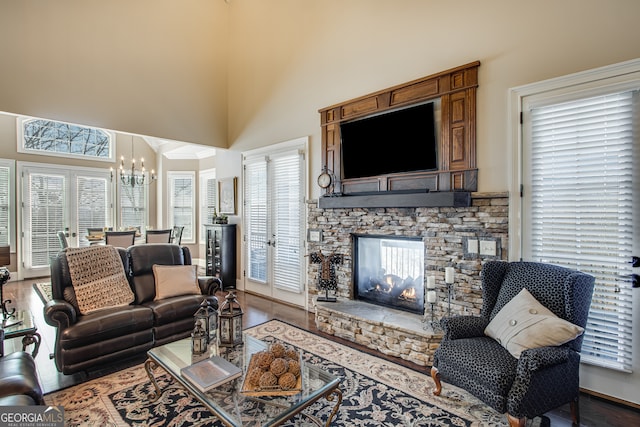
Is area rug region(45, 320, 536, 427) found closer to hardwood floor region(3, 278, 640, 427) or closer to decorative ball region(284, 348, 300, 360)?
hardwood floor region(3, 278, 640, 427)

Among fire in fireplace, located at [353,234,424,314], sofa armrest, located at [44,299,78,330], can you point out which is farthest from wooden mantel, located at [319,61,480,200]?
sofa armrest, located at [44,299,78,330]

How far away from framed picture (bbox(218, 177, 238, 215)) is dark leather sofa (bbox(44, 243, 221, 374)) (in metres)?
2.19

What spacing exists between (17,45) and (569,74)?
618 cm

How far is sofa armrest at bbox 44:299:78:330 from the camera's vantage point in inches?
107

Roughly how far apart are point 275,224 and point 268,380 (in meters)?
3.57

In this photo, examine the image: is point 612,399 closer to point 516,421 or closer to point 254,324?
point 516,421

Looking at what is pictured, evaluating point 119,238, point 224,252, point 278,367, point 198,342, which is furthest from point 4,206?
point 278,367

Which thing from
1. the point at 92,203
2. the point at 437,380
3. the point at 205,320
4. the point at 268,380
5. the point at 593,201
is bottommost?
the point at 437,380

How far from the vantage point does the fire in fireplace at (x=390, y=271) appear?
3637mm

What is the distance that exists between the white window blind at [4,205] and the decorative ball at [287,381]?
7.67m

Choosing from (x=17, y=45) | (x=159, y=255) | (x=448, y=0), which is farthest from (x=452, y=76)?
(x=17, y=45)

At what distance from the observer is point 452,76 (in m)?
3.29

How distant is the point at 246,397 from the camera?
1.83 meters

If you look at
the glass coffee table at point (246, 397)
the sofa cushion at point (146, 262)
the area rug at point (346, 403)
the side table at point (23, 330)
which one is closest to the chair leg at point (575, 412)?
the area rug at point (346, 403)
